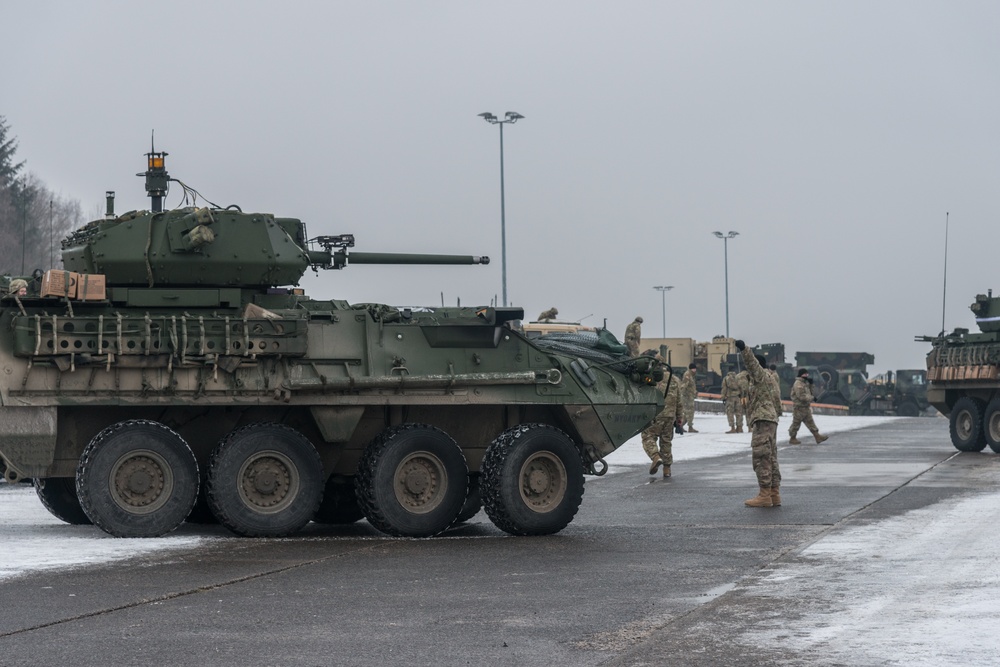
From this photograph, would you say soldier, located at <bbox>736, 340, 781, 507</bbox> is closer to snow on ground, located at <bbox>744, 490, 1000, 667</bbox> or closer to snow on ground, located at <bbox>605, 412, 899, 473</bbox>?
snow on ground, located at <bbox>744, 490, 1000, 667</bbox>

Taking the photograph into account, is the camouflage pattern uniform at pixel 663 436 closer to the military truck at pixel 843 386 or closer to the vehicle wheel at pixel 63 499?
the vehicle wheel at pixel 63 499

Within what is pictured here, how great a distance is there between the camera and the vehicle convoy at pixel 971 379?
27.6 metres

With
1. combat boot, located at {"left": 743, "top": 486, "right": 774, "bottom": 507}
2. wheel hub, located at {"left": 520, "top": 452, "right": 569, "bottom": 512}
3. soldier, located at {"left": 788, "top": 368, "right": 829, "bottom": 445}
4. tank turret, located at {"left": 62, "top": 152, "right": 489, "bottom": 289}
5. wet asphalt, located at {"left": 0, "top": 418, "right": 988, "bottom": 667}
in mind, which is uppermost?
tank turret, located at {"left": 62, "top": 152, "right": 489, "bottom": 289}

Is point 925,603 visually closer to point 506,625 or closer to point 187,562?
point 506,625

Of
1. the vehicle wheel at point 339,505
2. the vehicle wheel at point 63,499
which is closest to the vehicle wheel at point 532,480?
the vehicle wheel at point 339,505

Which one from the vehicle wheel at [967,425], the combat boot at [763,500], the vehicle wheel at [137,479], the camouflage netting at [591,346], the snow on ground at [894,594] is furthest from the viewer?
the vehicle wheel at [967,425]

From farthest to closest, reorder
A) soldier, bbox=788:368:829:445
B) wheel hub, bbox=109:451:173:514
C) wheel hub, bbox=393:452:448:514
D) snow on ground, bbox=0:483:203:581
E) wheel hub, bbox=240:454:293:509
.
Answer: soldier, bbox=788:368:829:445 → wheel hub, bbox=393:452:448:514 → wheel hub, bbox=240:454:293:509 → wheel hub, bbox=109:451:173:514 → snow on ground, bbox=0:483:203:581

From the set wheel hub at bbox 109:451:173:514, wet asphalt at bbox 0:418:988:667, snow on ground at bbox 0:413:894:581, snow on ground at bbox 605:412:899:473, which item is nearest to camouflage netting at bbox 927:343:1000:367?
snow on ground at bbox 605:412:899:473

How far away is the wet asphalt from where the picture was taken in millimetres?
7723

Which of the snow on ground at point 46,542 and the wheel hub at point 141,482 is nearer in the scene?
the snow on ground at point 46,542

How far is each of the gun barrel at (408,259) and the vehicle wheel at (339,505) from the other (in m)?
2.32

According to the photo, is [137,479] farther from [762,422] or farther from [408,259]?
[762,422]

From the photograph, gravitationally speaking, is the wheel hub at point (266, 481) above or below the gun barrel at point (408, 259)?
below

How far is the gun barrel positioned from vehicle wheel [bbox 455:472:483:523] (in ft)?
8.00
